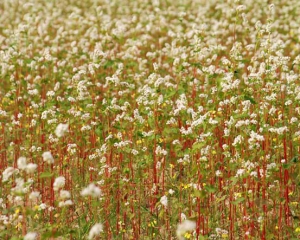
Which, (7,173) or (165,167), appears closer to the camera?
(7,173)

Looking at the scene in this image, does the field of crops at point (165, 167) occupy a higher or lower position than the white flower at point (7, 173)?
lower

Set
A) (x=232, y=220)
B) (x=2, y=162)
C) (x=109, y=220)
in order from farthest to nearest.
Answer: (x=2, y=162), (x=109, y=220), (x=232, y=220)

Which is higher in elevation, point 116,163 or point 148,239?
point 116,163

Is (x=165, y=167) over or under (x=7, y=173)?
under

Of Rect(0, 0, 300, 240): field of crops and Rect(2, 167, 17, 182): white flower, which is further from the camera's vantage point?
Rect(0, 0, 300, 240): field of crops

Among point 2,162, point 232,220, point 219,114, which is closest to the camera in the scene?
point 232,220

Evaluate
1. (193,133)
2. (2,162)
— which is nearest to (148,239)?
(193,133)

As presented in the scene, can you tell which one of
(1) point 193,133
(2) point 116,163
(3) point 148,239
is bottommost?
(3) point 148,239

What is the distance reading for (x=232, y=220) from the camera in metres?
5.88

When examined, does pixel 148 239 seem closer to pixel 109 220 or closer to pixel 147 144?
pixel 109 220

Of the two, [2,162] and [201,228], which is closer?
[201,228]

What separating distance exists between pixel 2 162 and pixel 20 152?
47 cm

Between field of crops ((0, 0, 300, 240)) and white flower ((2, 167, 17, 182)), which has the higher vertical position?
white flower ((2, 167, 17, 182))

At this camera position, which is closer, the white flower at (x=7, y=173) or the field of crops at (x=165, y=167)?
the white flower at (x=7, y=173)
